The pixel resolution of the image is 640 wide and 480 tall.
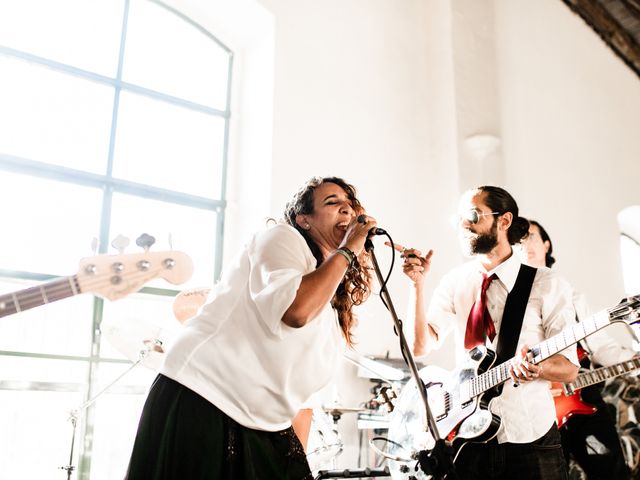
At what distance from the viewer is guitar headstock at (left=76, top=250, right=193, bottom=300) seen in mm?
2094

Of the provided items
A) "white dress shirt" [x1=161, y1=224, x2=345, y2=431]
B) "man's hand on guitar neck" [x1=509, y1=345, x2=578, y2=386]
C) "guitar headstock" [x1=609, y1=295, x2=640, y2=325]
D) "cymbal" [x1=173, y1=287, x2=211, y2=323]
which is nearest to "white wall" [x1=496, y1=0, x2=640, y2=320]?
"cymbal" [x1=173, y1=287, x2=211, y2=323]

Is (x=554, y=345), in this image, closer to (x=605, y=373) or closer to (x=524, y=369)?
(x=524, y=369)

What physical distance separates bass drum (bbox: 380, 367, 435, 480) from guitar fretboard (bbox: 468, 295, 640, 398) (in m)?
0.33

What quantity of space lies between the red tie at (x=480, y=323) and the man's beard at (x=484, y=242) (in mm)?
106

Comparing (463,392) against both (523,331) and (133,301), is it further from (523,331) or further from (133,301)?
(133,301)

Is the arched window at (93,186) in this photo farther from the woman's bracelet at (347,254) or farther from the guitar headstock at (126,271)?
the woman's bracelet at (347,254)

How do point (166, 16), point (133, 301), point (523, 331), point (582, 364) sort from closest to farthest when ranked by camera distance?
point (523, 331) < point (582, 364) < point (133, 301) < point (166, 16)

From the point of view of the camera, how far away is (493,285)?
265cm

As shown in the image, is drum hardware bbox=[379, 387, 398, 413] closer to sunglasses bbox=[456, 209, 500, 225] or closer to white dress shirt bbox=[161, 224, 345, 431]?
sunglasses bbox=[456, 209, 500, 225]

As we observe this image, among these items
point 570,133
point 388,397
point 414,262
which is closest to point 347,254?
point 414,262

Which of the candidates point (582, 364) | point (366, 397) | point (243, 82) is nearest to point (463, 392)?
point (582, 364)

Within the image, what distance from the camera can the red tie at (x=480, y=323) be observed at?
101 inches

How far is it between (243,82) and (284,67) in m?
0.54

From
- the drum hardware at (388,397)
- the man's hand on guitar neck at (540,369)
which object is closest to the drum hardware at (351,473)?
the drum hardware at (388,397)
